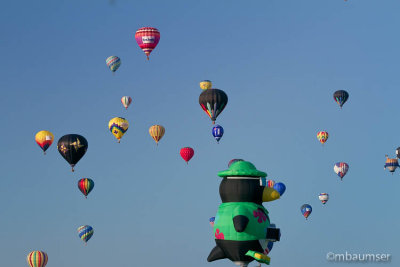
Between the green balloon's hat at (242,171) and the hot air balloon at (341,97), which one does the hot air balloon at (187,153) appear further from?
the green balloon's hat at (242,171)

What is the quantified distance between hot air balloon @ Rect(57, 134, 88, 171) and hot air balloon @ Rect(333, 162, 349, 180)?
32.5 m

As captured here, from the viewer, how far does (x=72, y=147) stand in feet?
258

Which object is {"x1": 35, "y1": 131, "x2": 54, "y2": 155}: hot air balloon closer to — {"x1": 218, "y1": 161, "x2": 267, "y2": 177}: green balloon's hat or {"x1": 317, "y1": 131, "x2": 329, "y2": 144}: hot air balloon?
{"x1": 317, "y1": 131, "x2": 329, "y2": 144}: hot air balloon

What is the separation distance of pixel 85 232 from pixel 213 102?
2314 centimetres

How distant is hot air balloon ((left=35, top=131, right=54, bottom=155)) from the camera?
88150 millimetres

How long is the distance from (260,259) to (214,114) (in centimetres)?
2902

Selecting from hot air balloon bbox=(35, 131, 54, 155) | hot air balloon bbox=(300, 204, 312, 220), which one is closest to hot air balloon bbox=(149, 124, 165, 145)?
hot air balloon bbox=(35, 131, 54, 155)

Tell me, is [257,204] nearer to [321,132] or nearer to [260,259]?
[260,259]

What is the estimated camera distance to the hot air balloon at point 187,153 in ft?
313

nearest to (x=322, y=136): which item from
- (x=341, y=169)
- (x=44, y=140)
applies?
(x=341, y=169)

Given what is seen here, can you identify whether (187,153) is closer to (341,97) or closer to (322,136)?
(322,136)

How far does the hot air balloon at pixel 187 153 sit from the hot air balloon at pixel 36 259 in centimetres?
1742

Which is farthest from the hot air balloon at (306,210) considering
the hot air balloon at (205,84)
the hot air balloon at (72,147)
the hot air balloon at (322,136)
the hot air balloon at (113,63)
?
the hot air balloon at (72,147)

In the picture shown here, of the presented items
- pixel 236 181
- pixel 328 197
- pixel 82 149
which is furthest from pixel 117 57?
pixel 236 181
